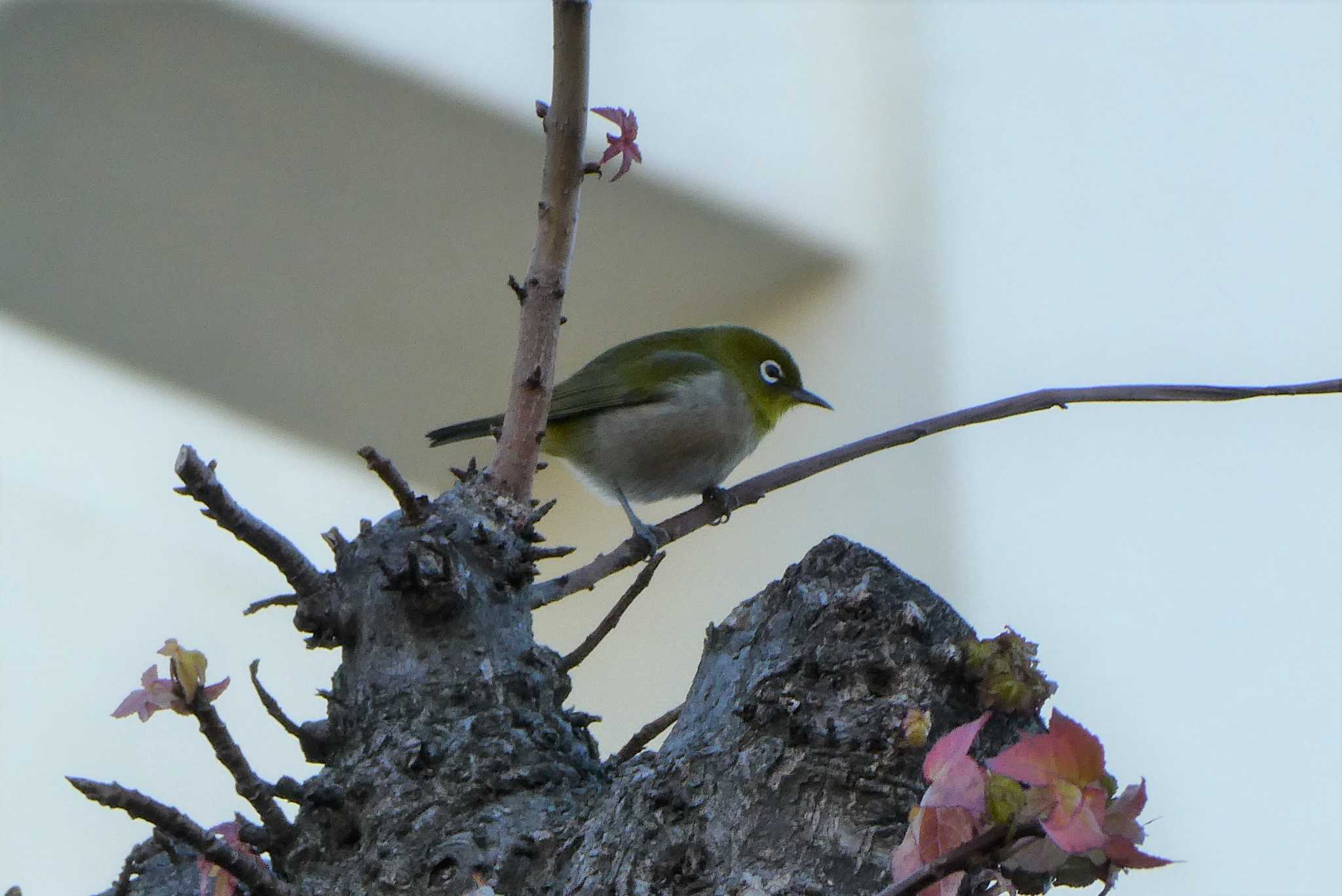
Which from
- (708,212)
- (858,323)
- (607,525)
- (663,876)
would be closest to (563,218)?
(663,876)

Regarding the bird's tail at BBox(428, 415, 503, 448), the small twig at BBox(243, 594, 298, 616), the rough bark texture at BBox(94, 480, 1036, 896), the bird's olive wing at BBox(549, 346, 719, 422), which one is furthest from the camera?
the bird's olive wing at BBox(549, 346, 719, 422)

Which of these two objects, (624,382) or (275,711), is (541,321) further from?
(624,382)

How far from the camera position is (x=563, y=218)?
4.81 ft

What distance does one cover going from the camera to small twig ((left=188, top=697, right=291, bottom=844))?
1.20m

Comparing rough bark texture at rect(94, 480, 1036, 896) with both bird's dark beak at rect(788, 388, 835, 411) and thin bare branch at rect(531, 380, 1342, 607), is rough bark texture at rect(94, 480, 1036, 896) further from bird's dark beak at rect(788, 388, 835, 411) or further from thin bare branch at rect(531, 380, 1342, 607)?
bird's dark beak at rect(788, 388, 835, 411)

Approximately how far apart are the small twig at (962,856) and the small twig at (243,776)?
0.61m

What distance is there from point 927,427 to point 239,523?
2.26 ft

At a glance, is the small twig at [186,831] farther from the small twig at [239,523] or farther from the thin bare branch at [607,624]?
the thin bare branch at [607,624]

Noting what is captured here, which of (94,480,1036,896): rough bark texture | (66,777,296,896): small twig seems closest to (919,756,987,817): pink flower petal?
(94,480,1036,896): rough bark texture

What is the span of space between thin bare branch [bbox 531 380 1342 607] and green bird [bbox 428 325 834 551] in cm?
129

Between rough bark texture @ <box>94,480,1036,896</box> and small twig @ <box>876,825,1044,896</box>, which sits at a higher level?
rough bark texture @ <box>94,480,1036,896</box>

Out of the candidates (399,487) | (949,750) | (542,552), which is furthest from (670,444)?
(949,750)

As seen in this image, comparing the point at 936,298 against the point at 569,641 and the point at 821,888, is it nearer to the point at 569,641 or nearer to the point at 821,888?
the point at 569,641

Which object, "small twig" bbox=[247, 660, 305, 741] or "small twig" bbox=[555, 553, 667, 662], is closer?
"small twig" bbox=[247, 660, 305, 741]
